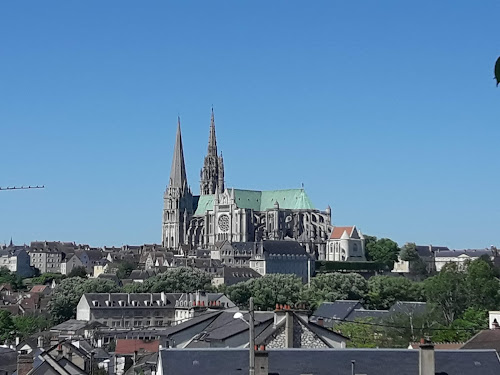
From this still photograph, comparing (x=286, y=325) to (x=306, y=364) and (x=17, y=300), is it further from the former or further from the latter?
(x=17, y=300)

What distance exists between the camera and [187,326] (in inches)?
1679

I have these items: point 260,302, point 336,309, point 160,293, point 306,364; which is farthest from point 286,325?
point 160,293

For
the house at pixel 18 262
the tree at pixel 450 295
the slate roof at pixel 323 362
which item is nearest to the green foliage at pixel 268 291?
the tree at pixel 450 295

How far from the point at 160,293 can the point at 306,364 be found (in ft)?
322

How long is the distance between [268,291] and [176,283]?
19342mm

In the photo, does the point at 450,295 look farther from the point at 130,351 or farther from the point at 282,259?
the point at 282,259

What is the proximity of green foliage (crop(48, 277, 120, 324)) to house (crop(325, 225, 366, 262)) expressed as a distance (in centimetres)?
7079

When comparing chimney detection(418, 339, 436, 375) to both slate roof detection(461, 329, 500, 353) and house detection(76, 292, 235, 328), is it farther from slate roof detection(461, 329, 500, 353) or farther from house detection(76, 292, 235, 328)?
house detection(76, 292, 235, 328)

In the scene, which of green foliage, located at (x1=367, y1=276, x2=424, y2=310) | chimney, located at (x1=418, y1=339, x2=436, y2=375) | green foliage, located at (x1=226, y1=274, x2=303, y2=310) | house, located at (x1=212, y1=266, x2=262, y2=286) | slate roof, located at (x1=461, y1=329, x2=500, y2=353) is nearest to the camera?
chimney, located at (x1=418, y1=339, x2=436, y2=375)

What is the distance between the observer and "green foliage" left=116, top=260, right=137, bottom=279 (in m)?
171

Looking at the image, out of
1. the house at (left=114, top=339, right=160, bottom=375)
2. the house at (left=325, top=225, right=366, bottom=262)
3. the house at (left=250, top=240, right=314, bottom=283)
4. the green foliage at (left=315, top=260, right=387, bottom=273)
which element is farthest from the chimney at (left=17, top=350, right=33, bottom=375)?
the house at (left=325, top=225, right=366, bottom=262)

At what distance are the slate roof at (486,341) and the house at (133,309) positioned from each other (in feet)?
228

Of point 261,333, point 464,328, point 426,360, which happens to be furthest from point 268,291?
point 426,360

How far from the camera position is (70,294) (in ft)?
408
